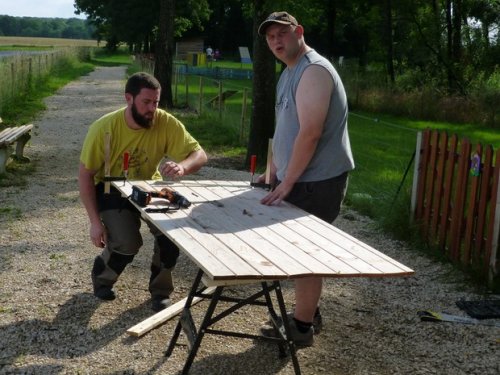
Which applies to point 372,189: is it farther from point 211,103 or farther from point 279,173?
point 211,103

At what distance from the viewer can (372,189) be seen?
9.44 meters

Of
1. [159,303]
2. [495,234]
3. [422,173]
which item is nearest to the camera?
[159,303]

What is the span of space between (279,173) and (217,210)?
489 millimetres

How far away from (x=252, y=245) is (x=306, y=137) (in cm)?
81

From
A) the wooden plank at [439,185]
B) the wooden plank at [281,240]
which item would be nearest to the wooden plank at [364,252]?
the wooden plank at [281,240]

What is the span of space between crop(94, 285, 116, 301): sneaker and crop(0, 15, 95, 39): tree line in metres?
152

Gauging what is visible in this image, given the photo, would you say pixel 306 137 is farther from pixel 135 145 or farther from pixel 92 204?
pixel 92 204

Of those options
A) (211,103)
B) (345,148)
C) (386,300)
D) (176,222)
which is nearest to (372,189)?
(386,300)

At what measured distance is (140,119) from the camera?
15.5ft

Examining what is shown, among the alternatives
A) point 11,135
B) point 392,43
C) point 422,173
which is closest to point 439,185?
point 422,173

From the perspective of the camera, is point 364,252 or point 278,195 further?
point 278,195

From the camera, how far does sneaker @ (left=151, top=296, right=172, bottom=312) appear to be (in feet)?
16.5

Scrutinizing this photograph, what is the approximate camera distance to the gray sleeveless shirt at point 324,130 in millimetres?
4113

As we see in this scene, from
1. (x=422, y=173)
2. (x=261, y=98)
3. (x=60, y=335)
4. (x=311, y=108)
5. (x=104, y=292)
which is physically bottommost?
(x=60, y=335)
